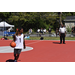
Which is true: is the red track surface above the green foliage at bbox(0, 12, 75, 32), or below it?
below

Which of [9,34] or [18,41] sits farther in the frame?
[9,34]

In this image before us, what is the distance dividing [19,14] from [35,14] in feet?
15.5

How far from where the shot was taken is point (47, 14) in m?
47.2

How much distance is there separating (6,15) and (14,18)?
5.18m

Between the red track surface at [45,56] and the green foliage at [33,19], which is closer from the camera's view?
the red track surface at [45,56]

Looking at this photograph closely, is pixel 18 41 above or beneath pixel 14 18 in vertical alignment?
beneath

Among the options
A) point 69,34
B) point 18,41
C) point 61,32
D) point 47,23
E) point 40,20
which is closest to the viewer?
point 18,41

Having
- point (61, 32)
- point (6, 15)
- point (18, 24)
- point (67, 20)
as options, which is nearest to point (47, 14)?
point (67, 20)

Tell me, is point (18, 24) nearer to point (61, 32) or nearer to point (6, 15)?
point (6, 15)

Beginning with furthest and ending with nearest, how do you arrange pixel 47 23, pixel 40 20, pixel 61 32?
pixel 47 23 → pixel 40 20 → pixel 61 32

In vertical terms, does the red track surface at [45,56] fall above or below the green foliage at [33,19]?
below

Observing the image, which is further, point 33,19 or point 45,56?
point 33,19

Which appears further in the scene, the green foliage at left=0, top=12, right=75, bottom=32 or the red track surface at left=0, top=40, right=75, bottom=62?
the green foliage at left=0, top=12, right=75, bottom=32

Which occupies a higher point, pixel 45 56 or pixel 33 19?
pixel 33 19
